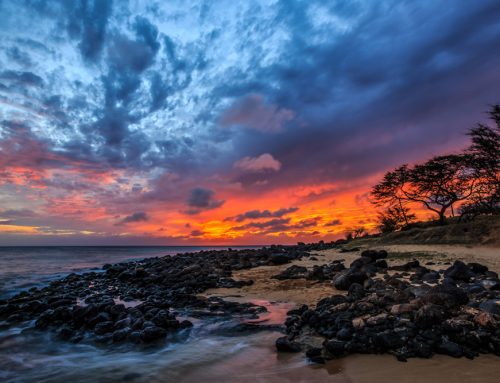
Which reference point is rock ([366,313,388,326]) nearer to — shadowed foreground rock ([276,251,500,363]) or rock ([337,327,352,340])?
shadowed foreground rock ([276,251,500,363])

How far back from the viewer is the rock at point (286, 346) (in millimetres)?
6316

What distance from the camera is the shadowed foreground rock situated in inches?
225

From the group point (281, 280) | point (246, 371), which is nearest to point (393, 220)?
point (281, 280)

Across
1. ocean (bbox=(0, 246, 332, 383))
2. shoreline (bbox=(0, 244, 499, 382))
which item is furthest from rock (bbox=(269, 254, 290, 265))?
ocean (bbox=(0, 246, 332, 383))

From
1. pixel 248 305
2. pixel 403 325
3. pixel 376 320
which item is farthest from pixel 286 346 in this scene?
pixel 248 305

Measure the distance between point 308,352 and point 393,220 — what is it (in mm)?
44198

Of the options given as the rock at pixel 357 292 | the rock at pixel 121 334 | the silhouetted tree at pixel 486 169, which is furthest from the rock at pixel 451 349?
the silhouetted tree at pixel 486 169

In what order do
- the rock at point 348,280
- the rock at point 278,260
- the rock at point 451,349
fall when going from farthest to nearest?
the rock at point 278,260, the rock at point 348,280, the rock at point 451,349

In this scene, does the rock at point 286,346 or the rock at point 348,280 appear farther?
the rock at point 348,280

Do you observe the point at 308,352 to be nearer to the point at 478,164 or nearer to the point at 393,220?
the point at 478,164

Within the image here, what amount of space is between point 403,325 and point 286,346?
241cm

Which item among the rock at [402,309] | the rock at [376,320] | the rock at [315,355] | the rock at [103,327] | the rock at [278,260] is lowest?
the rock at [315,355]

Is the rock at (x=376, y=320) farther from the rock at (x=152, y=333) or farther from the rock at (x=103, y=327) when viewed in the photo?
the rock at (x=103, y=327)

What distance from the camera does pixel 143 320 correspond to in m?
8.84
